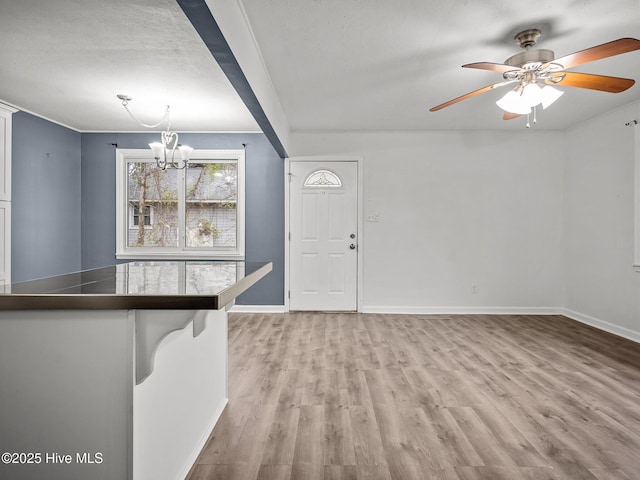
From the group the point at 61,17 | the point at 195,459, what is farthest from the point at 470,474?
the point at 61,17

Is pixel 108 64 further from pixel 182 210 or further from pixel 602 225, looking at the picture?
pixel 602 225

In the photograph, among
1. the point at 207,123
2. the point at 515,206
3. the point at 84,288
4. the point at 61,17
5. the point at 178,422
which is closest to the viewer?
the point at 84,288

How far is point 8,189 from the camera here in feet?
13.2

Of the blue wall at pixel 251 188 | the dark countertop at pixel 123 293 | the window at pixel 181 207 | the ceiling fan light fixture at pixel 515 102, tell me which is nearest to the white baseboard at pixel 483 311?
the blue wall at pixel 251 188

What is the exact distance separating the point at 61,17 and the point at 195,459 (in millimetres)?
2750

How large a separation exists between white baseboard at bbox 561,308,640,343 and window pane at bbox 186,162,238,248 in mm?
4505

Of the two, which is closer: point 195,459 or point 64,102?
point 195,459

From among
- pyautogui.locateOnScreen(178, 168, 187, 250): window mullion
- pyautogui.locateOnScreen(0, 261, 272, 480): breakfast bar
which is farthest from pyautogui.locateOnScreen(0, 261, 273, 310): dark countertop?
pyautogui.locateOnScreen(178, 168, 187, 250): window mullion

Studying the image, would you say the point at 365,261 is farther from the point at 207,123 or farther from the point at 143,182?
the point at 143,182

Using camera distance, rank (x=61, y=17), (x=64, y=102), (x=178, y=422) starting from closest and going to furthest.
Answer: (x=178, y=422) < (x=61, y=17) < (x=64, y=102)

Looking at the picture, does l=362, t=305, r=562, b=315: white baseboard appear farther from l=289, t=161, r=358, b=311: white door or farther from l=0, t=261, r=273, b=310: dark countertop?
l=0, t=261, r=273, b=310: dark countertop

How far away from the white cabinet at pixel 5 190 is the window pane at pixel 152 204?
1338mm

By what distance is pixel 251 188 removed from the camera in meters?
5.08

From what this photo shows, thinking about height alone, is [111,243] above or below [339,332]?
above
